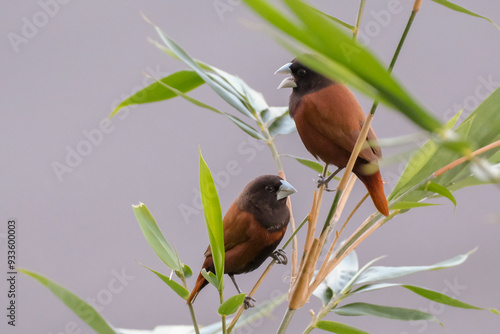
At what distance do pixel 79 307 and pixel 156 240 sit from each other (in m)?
0.16

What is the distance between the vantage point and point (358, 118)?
2.63ft

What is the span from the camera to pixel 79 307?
2.23 feet

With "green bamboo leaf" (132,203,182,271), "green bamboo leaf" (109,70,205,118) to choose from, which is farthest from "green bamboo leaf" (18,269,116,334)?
"green bamboo leaf" (109,70,205,118)

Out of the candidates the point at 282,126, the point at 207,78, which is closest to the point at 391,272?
the point at 282,126

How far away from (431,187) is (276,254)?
0.39 metres

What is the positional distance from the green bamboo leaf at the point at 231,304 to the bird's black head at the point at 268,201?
266 millimetres

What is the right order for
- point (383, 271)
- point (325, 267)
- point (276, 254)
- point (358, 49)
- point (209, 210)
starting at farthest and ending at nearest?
1. point (276, 254)
2. point (383, 271)
3. point (325, 267)
4. point (209, 210)
5. point (358, 49)

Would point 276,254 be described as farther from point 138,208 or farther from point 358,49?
point 358,49

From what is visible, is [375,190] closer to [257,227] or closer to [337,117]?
[337,117]

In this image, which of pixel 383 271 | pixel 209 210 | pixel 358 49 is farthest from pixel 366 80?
pixel 383 271

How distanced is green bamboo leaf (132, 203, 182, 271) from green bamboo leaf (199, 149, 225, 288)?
94 millimetres

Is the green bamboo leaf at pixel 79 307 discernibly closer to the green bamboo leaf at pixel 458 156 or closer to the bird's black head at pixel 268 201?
the bird's black head at pixel 268 201

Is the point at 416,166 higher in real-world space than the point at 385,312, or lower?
higher

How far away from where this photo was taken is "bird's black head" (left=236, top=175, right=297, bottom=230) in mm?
993
